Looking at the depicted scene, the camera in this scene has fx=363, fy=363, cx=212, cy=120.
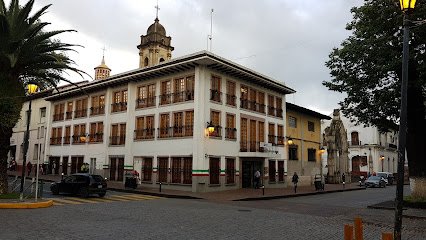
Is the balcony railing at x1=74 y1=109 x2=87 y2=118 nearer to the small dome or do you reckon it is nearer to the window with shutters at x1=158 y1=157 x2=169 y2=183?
the window with shutters at x1=158 y1=157 x2=169 y2=183

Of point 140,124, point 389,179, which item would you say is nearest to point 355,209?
point 140,124

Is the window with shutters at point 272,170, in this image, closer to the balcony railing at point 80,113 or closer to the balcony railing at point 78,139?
the balcony railing at point 78,139

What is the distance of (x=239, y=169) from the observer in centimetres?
2977

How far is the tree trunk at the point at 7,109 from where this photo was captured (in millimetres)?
17530

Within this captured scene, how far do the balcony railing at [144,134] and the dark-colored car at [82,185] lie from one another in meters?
8.76

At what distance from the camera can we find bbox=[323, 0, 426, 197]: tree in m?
18.0

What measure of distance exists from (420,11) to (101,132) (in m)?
27.9

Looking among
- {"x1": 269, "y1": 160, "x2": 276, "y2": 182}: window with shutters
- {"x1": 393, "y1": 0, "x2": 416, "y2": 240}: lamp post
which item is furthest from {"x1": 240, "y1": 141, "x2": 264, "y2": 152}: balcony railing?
{"x1": 393, "y1": 0, "x2": 416, "y2": 240}: lamp post

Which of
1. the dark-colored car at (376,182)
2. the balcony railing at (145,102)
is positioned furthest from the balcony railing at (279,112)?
the dark-colored car at (376,182)

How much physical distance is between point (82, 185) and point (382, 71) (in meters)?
17.7

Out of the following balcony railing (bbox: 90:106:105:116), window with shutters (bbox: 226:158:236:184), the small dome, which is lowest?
window with shutters (bbox: 226:158:236:184)

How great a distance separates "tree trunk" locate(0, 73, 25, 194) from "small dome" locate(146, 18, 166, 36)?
4080cm

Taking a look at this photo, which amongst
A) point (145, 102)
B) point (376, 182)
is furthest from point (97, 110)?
point (376, 182)

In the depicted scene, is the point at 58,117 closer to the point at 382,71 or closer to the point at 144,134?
the point at 144,134
